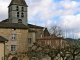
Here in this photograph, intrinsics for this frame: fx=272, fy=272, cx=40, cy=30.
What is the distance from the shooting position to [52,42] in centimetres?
7988

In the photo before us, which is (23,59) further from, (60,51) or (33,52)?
(60,51)

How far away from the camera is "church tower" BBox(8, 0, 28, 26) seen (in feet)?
274

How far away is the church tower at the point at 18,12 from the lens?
274 feet

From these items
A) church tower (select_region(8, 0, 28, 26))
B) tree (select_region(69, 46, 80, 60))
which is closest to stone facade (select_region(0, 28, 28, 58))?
church tower (select_region(8, 0, 28, 26))

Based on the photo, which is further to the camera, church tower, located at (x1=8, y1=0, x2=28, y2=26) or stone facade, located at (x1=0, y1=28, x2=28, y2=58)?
church tower, located at (x1=8, y1=0, x2=28, y2=26)

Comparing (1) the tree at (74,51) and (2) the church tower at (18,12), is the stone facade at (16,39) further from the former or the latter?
(1) the tree at (74,51)

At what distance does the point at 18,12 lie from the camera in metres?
83.9

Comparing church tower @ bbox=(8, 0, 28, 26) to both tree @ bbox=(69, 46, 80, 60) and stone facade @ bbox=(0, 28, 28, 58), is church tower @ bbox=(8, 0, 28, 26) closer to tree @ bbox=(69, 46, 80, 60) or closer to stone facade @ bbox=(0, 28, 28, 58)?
stone facade @ bbox=(0, 28, 28, 58)

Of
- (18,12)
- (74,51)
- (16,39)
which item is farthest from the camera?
(18,12)

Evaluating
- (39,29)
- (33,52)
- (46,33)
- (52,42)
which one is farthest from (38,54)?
(46,33)

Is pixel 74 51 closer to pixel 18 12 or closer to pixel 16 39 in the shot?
pixel 16 39

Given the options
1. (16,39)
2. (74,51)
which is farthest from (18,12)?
(74,51)

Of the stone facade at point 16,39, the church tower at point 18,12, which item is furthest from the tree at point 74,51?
the church tower at point 18,12

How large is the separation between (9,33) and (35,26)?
2072cm
